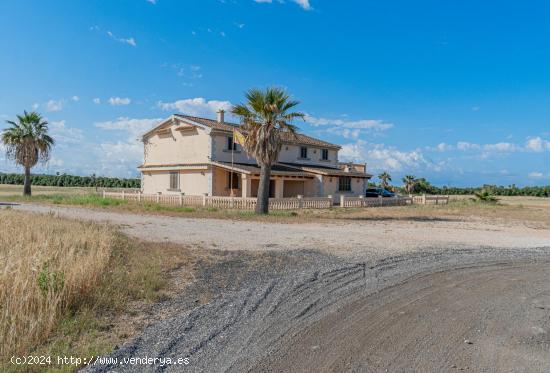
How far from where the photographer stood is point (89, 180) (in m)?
91.5

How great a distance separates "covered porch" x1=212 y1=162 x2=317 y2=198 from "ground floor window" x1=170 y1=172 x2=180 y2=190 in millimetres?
4326

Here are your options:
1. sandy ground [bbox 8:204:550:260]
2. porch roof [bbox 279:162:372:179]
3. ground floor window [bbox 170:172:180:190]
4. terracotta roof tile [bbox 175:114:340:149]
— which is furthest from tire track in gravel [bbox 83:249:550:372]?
ground floor window [bbox 170:172:180:190]

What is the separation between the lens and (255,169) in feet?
107

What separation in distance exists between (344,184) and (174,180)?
15520mm

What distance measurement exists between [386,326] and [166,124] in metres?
34.1

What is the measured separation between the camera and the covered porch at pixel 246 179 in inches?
1262

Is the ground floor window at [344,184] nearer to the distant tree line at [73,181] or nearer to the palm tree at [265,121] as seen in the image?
the palm tree at [265,121]

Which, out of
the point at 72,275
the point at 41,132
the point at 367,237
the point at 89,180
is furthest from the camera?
the point at 89,180

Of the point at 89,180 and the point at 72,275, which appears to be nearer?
the point at 72,275

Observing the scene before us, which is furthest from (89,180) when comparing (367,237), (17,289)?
(17,289)

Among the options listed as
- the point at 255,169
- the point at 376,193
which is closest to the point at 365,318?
the point at 255,169

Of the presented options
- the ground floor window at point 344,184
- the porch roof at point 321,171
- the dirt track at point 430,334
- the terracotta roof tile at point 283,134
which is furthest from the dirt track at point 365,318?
the ground floor window at point 344,184

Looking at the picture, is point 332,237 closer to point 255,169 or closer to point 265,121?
point 265,121

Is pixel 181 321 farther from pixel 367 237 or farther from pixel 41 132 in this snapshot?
pixel 41 132
